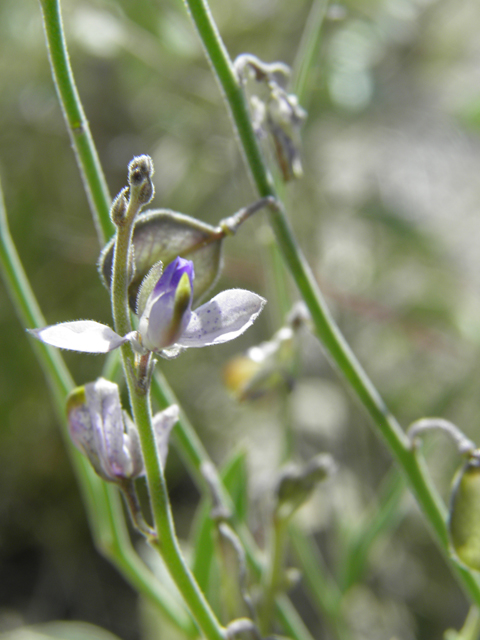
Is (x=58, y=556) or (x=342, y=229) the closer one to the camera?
(x=58, y=556)

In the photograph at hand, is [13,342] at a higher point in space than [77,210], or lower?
lower

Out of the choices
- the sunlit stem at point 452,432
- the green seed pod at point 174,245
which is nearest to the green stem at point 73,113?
the green seed pod at point 174,245

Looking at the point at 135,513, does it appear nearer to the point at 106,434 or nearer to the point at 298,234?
the point at 106,434

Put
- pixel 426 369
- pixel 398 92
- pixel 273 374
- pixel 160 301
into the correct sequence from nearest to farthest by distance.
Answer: pixel 160 301, pixel 273 374, pixel 426 369, pixel 398 92

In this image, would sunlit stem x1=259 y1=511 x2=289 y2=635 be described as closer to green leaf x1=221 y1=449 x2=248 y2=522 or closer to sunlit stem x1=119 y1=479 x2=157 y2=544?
green leaf x1=221 y1=449 x2=248 y2=522

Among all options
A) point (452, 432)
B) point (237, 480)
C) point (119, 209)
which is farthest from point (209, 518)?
point (119, 209)

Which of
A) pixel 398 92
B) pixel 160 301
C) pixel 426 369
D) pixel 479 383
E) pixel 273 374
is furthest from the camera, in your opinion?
pixel 398 92

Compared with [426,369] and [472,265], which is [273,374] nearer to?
[426,369]

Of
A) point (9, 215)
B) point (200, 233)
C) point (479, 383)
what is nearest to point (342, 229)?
point (479, 383)
